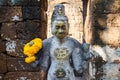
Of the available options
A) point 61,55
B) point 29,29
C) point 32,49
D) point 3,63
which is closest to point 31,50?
point 32,49

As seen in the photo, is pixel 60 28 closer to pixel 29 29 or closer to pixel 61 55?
pixel 61 55

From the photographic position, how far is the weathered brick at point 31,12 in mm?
5508

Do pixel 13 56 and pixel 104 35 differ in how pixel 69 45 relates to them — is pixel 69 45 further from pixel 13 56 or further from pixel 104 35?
pixel 13 56

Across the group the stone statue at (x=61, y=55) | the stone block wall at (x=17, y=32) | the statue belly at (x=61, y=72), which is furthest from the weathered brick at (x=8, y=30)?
the statue belly at (x=61, y=72)

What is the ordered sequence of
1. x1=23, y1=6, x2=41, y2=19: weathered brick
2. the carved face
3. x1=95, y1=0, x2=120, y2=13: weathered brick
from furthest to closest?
x1=23, y1=6, x2=41, y2=19: weathered brick < x1=95, y1=0, x2=120, y2=13: weathered brick < the carved face

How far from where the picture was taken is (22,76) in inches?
219

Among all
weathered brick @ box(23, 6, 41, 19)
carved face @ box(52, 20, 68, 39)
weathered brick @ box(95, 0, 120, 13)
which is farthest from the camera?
weathered brick @ box(23, 6, 41, 19)

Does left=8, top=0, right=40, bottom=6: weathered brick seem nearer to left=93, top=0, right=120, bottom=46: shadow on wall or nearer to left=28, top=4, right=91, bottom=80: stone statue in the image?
left=93, top=0, right=120, bottom=46: shadow on wall

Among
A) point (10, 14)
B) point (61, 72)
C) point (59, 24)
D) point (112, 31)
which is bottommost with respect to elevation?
point (61, 72)

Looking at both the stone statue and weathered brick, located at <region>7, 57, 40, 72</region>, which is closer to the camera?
the stone statue

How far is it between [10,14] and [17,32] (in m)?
0.28

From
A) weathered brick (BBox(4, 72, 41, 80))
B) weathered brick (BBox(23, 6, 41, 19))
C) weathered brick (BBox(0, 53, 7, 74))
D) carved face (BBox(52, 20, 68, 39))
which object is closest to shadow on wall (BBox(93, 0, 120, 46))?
Answer: weathered brick (BBox(23, 6, 41, 19))

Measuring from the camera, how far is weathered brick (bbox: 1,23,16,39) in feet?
18.2

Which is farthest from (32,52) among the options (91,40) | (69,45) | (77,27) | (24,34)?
(77,27)
